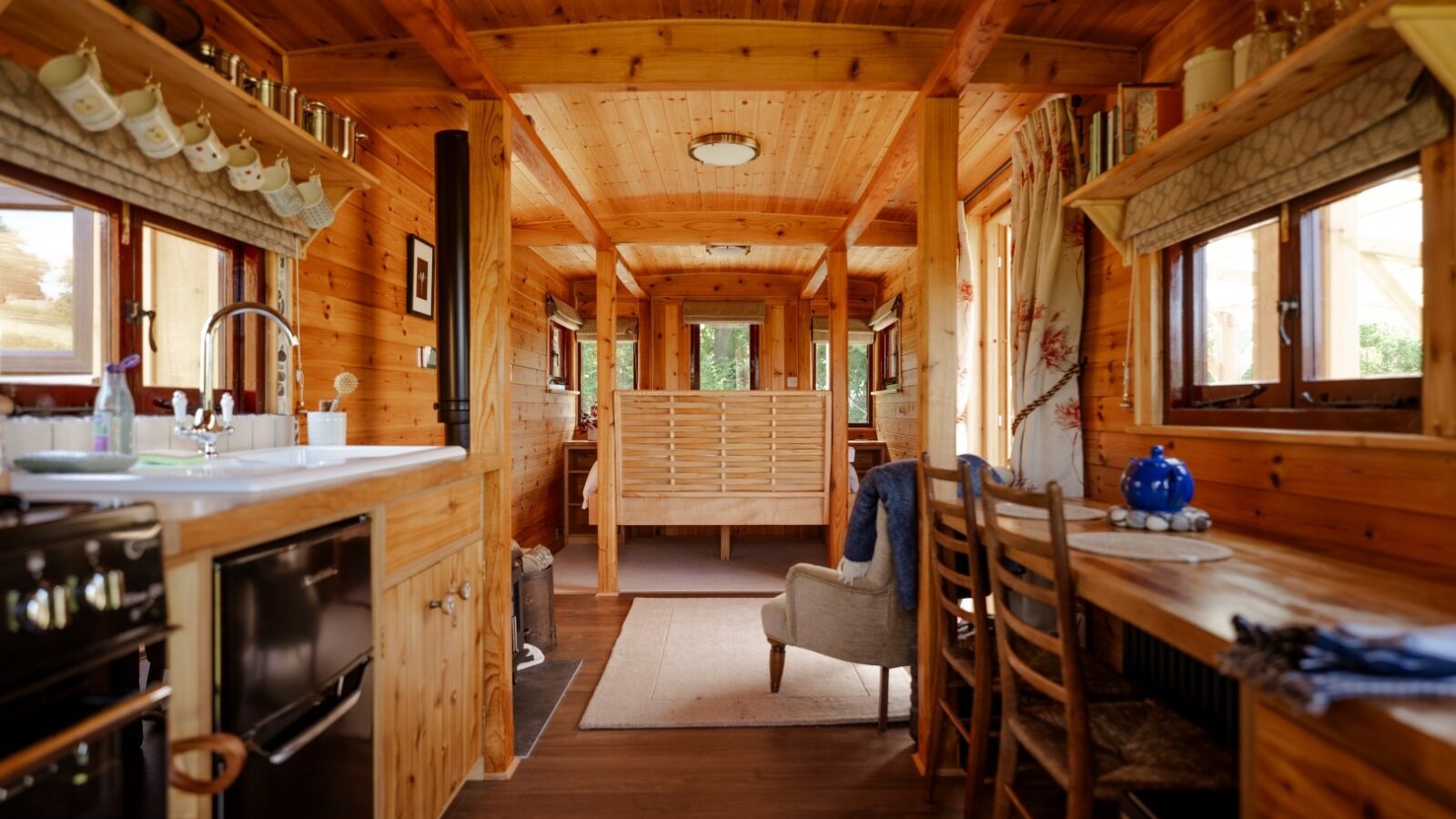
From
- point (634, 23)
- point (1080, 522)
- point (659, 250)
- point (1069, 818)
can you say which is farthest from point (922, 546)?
point (659, 250)

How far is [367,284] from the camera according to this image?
9.11 ft

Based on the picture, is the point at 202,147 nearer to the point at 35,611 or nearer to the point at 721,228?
the point at 35,611

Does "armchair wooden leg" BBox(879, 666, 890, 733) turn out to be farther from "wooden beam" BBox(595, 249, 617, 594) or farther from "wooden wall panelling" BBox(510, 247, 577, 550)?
"wooden wall panelling" BBox(510, 247, 577, 550)

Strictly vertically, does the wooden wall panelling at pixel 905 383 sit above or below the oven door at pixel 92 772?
above

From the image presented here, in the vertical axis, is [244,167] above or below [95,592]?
above

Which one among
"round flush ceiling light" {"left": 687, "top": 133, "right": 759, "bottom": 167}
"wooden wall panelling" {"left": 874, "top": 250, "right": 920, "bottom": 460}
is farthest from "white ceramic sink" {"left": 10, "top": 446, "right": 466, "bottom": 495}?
"wooden wall panelling" {"left": 874, "top": 250, "right": 920, "bottom": 460}

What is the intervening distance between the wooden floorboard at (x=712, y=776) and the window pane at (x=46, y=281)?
1515mm

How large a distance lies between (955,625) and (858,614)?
0.33 metres

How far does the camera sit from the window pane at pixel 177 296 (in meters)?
1.80

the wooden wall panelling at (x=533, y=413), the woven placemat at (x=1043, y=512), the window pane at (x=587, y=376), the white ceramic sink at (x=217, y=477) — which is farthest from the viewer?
the window pane at (x=587, y=376)

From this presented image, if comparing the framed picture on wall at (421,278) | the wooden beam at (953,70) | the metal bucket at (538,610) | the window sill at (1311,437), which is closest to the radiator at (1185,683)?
the window sill at (1311,437)

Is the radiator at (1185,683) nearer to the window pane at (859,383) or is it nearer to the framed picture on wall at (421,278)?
the framed picture on wall at (421,278)

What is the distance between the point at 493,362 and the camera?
7.07ft

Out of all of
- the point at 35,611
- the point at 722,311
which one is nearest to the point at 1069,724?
the point at 35,611
